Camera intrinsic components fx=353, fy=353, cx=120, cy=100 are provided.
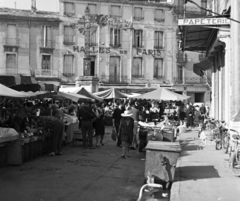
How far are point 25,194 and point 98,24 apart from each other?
3619cm

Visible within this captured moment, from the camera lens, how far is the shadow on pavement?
820 centimetres

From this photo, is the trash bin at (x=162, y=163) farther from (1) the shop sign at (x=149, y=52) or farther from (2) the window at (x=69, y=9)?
(2) the window at (x=69, y=9)

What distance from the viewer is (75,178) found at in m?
8.35

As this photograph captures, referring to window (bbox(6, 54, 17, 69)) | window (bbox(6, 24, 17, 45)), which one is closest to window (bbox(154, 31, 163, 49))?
window (bbox(6, 24, 17, 45))

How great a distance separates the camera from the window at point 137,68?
42094 millimetres

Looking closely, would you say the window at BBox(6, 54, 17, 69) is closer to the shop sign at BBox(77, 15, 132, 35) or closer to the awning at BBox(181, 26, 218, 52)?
the shop sign at BBox(77, 15, 132, 35)

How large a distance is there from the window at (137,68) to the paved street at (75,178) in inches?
1205

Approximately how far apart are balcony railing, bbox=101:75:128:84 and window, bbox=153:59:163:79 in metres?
→ 3.75

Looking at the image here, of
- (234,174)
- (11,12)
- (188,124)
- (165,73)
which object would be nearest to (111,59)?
(165,73)

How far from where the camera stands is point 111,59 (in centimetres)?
4178

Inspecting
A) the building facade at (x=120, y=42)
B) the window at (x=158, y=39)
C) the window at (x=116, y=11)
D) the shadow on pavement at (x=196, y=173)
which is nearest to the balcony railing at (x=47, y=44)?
the building facade at (x=120, y=42)

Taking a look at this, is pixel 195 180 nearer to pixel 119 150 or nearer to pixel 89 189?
pixel 89 189

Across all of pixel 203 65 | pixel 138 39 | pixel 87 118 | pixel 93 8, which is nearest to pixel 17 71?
pixel 93 8

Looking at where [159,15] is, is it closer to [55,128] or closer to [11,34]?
[11,34]
